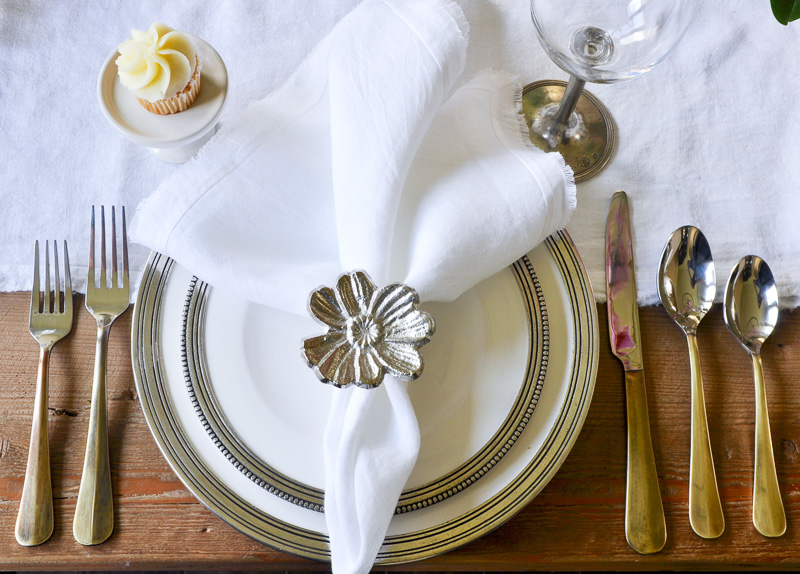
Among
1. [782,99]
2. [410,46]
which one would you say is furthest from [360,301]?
[782,99]

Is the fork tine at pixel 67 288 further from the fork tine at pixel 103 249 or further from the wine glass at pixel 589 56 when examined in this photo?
the wine glass at pixel 589 56

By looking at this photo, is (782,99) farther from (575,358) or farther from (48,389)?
(48,389)

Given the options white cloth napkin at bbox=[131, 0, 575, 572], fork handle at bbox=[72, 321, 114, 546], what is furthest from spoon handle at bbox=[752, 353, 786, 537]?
fork handle at bbox=[72, 321, 114, 546]

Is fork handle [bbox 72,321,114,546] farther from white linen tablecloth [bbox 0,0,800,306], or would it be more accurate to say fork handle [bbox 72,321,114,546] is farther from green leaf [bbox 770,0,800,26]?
green leaf [bbox 770,0,800,26]

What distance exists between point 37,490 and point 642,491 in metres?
0.44

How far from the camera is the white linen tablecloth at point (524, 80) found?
508 mm

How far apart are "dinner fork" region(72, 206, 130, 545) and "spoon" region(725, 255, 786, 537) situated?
0.48m

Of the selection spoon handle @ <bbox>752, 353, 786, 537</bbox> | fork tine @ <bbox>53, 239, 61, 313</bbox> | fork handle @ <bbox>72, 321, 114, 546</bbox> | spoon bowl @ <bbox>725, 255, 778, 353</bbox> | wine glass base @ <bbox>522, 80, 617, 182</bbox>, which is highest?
wine glass base @ <bbox>522, 80, 617, 182</bbox>

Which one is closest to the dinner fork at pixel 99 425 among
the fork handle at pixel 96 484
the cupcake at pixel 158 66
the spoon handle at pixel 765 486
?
the fork handle at pixel 96 484

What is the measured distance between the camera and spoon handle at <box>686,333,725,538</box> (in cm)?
44

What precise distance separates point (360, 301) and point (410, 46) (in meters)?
0.19

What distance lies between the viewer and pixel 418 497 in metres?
0.41

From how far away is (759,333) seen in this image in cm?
49

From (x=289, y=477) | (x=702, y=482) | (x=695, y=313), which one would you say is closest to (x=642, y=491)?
(x=702, y=482)
